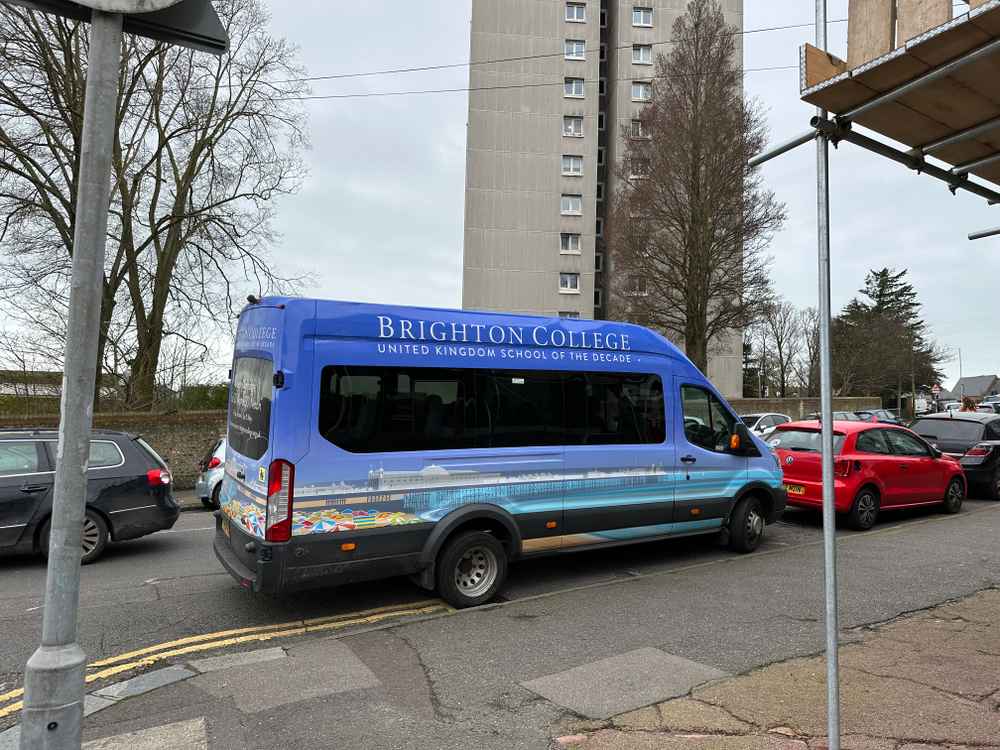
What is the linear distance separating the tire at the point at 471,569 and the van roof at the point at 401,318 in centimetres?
185

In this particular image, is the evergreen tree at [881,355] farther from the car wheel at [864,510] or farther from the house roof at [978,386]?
the car wheel at [864,510]

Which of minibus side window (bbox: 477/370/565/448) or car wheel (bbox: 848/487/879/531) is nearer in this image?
minibus side window (bbox: 477/370/565/448)

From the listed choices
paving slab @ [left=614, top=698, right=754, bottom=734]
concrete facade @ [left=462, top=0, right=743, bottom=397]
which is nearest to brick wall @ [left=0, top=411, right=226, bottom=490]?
paving slab @ [left=614, top=698, right=754, bottom=734]

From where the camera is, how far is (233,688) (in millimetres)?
4309

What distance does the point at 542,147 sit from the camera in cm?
4028

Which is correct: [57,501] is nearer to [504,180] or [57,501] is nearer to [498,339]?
[498,339]

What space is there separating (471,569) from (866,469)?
A: 6732mm

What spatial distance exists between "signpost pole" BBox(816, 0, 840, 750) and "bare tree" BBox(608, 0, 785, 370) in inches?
978

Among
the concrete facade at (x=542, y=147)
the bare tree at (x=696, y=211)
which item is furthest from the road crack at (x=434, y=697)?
the concrete facade at (x=542, y=147)

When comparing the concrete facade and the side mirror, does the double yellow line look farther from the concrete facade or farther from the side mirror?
the concrete facade

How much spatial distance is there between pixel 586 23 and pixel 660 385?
4042 cm

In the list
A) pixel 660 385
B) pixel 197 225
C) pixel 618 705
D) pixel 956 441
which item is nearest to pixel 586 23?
pixel 197 225

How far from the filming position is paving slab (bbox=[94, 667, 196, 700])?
4.25 m

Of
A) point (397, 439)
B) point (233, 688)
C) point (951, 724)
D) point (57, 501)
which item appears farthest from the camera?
point (397, 439)
